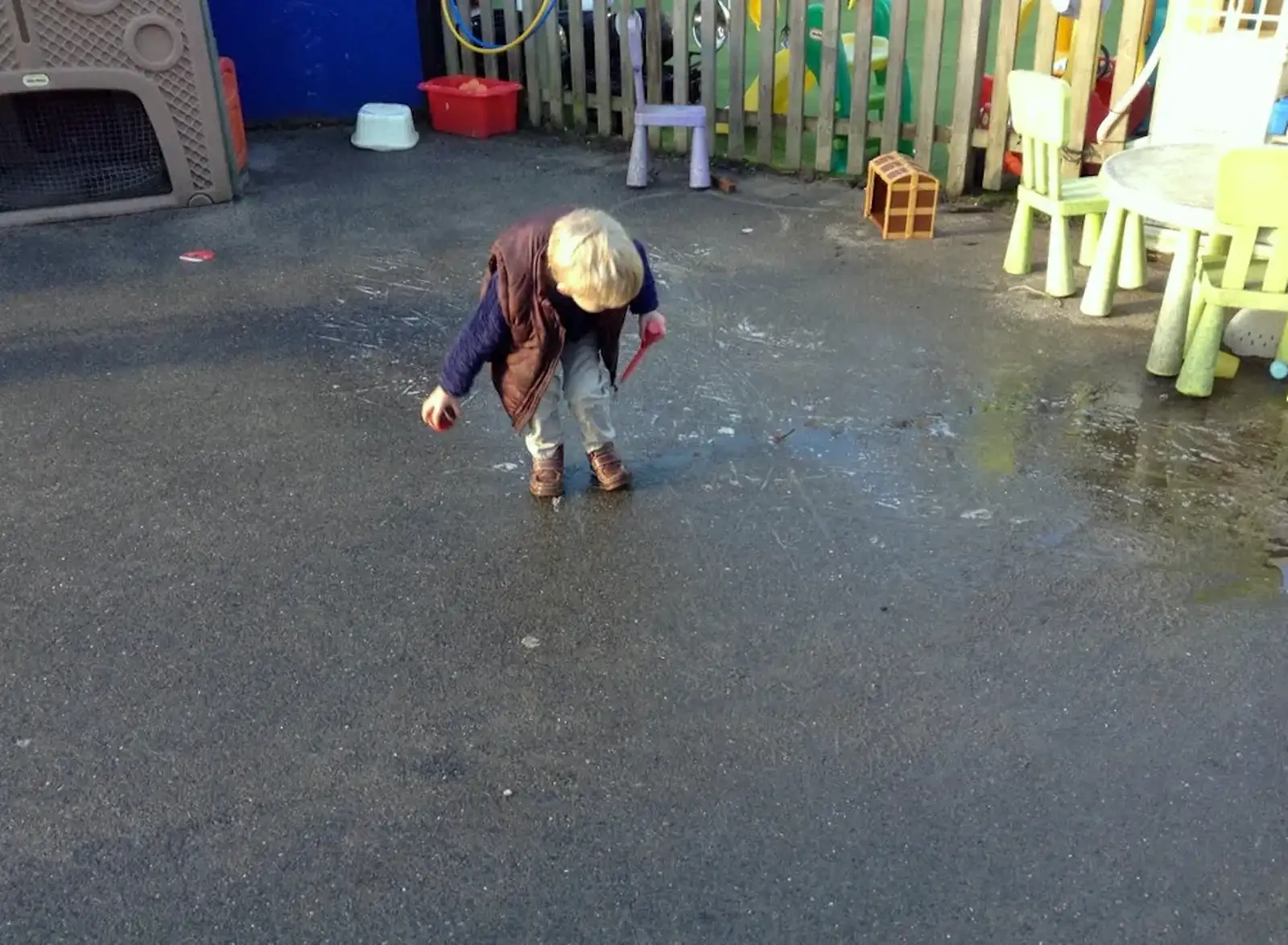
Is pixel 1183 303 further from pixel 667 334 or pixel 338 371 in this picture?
pixel 338 371

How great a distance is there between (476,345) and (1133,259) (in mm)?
3419

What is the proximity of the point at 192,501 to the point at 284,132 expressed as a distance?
18.0 feet

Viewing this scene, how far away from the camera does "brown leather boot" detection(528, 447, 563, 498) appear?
396 centimetres

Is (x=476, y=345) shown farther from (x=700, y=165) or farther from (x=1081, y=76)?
(x=1081, y=76)

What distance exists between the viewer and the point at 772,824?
8.72ft

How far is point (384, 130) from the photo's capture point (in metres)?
8.21

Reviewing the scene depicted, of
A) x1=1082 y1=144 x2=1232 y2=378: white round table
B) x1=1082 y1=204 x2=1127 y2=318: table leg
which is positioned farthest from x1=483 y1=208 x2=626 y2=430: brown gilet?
x1=1082 y1=204 x2=1127 y2=318: table leg

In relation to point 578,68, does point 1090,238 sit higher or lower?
lower

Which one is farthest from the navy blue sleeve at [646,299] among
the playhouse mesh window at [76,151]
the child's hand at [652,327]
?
the playhouse mesh window at [76,151]

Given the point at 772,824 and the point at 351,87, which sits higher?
the point at 351,87

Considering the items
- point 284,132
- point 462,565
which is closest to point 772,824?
point 462,565

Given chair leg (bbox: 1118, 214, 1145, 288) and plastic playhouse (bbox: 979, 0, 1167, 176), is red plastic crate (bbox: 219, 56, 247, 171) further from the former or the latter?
chair leg (bbox: 1118, 214, 1145, 288)

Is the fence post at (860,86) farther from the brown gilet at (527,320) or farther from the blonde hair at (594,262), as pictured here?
the blonde hair at (594,262)

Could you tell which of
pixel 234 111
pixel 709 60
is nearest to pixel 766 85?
pixel 709 60
